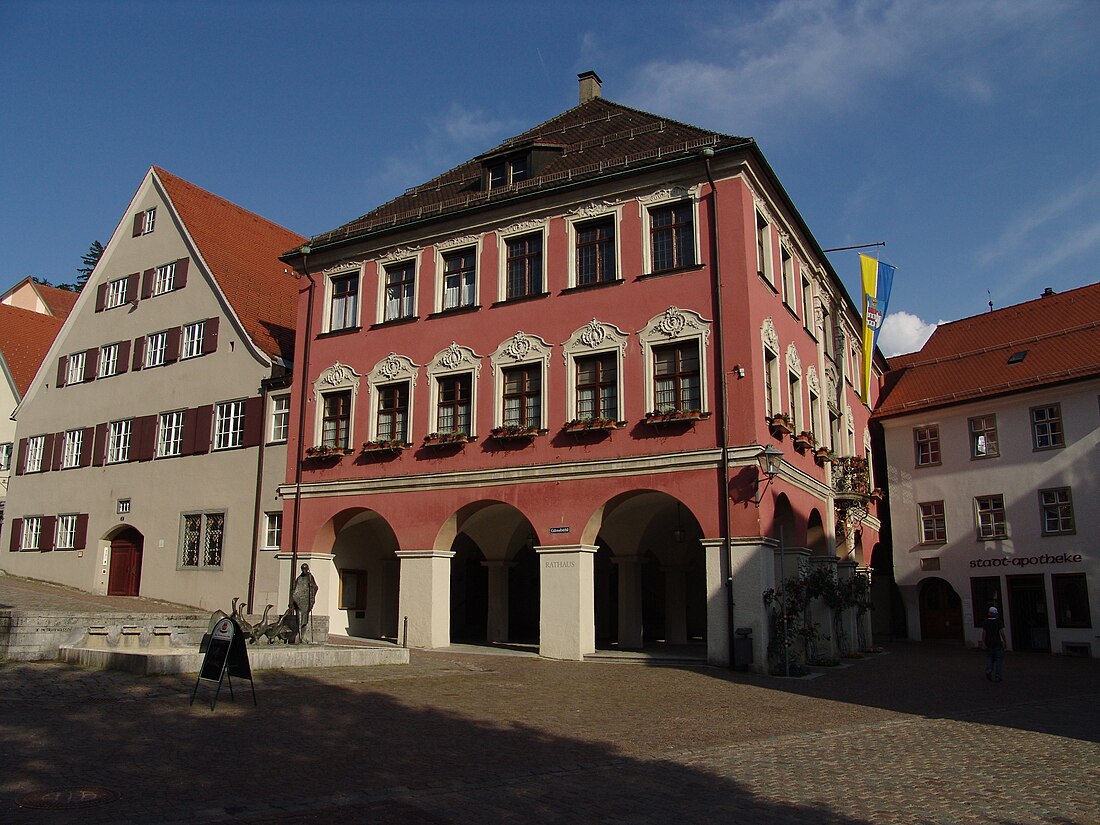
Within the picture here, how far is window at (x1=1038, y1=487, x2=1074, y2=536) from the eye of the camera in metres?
29.5

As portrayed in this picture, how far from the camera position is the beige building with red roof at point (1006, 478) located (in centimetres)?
2936

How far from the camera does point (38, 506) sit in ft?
115

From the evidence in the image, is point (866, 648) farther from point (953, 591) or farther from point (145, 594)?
point (145, 594)

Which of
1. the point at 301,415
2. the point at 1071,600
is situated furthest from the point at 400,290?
the point at 1071,600

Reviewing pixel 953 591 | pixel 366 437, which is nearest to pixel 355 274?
pixel 366 437

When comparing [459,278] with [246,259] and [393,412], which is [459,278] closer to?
[393,412]

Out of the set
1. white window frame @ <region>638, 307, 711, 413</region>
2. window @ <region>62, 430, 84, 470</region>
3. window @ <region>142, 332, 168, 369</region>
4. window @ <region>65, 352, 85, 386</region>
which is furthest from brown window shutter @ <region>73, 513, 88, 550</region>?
white window frame @ <region>638, 307, 711, 413</region>

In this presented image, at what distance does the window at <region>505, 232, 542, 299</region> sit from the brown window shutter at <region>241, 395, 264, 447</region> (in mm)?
9146

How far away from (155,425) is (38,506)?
22.7 ft

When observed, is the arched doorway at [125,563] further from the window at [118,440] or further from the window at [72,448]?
the window at [72,448]

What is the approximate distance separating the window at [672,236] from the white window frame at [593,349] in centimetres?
184

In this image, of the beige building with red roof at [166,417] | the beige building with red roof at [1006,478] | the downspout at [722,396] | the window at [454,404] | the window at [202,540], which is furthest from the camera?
the beige building with red roof at [1006,478]

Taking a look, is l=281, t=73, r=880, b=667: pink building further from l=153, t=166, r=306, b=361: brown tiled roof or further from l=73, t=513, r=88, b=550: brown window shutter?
l=73, t=513, r=88, b=550: brown window shutter

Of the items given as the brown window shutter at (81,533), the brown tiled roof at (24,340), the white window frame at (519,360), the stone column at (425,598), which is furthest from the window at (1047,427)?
the brown tiled roof at (24,340)
